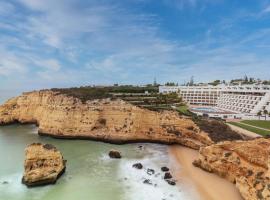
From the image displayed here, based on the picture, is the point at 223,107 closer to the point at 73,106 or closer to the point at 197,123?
the point at 197,123

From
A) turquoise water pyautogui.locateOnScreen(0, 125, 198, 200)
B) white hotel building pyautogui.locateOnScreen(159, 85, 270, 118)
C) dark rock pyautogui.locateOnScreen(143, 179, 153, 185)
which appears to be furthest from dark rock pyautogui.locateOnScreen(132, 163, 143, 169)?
white hotel building pyautogui.locateOnScreen(159, 85, 270, 118)

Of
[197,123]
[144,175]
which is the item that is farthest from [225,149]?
[197,123]

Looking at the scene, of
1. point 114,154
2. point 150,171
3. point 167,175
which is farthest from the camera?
point 114,154

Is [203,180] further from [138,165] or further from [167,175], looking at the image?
Answer: [138,165]

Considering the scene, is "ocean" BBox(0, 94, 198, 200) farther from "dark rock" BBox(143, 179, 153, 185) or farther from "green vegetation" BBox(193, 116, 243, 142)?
"green vegetation" BBox(193, 116, 243, 142)

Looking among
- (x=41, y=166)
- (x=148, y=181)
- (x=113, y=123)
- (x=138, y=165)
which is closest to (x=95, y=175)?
(x=138, y=165)
